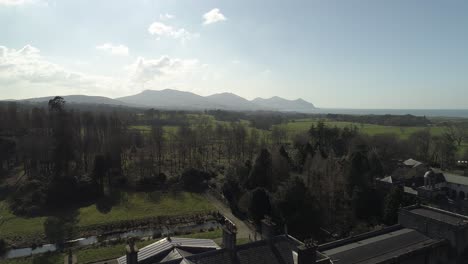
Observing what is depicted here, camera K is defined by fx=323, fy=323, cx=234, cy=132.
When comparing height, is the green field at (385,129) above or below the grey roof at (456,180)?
above

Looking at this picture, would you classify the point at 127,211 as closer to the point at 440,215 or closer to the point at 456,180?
the point at 440,215

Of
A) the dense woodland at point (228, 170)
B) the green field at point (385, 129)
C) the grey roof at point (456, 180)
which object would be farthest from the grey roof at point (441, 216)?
the green field at point (385, 129)

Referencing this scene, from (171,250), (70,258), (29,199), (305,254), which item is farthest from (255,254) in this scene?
(29,199)

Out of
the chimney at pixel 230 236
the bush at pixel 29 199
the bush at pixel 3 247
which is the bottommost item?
the bush at pixel 3 247

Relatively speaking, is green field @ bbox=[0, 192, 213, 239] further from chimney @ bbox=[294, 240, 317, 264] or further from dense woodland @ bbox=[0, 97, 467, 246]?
chimney @ bbox=[294, 240, 317, 264]

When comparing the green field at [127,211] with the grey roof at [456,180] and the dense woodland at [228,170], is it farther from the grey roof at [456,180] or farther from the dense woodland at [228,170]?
the grey roof at [456,180]

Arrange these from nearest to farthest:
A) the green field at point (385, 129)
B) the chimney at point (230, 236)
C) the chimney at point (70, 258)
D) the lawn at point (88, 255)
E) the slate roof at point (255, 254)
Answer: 1. the slate roof at point (255, 254)
2. the chimney at point (230, 236)
3. the chimney at point (70, 258)
4. the lawn at point (88, 255)
5. the green field at point (385, 129)
